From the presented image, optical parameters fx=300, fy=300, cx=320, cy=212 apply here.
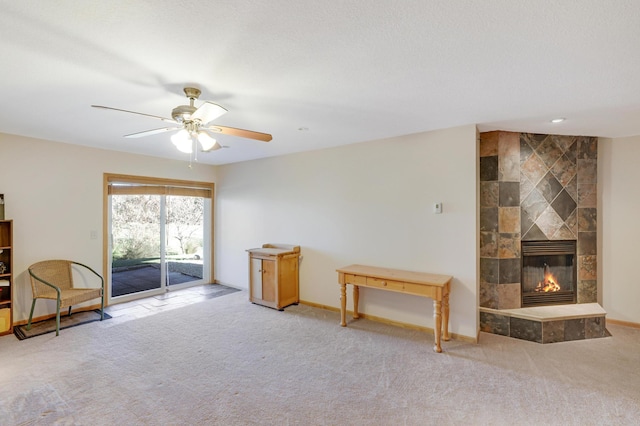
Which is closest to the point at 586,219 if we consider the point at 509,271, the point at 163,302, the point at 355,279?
the point at 509,271

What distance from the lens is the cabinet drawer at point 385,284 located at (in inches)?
132

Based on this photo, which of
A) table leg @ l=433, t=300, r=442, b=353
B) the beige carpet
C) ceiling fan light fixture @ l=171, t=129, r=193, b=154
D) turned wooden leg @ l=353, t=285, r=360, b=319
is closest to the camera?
the beige carpet

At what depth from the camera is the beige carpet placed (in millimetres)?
2166

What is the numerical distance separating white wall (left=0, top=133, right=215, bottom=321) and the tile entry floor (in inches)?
28.8

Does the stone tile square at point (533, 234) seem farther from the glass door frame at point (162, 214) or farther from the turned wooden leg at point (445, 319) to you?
the glass door frame at point (162, 214)

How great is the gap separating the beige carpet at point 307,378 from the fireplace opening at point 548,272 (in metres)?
0.60

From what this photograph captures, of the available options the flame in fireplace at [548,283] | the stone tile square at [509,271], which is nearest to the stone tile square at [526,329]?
the stone tile square at [509,271]

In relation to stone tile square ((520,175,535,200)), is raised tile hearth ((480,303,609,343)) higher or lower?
lower

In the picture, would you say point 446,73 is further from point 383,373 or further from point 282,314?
point 282,314

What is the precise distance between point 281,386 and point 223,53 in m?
2.53

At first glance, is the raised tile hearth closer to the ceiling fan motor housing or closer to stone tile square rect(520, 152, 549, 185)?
stone tile square rect(520, 152, 549, 185)

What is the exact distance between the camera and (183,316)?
4152 mm

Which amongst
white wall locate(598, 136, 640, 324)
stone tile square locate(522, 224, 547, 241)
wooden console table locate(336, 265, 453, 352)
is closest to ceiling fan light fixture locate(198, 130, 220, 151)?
wooden console table locate(336, 265, 453, 352)

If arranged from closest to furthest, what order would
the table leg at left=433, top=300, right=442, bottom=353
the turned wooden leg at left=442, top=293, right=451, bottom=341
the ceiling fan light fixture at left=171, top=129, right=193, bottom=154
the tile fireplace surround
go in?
the ceiling fan light fixture at left=171, top=129, right=193, bottom=154 < the table leg at left=433, top=300, right=442, bottom=353 < the turned wooden leg at left=442, top=293, right=451, bottom=341 < the tile fireplace surround
